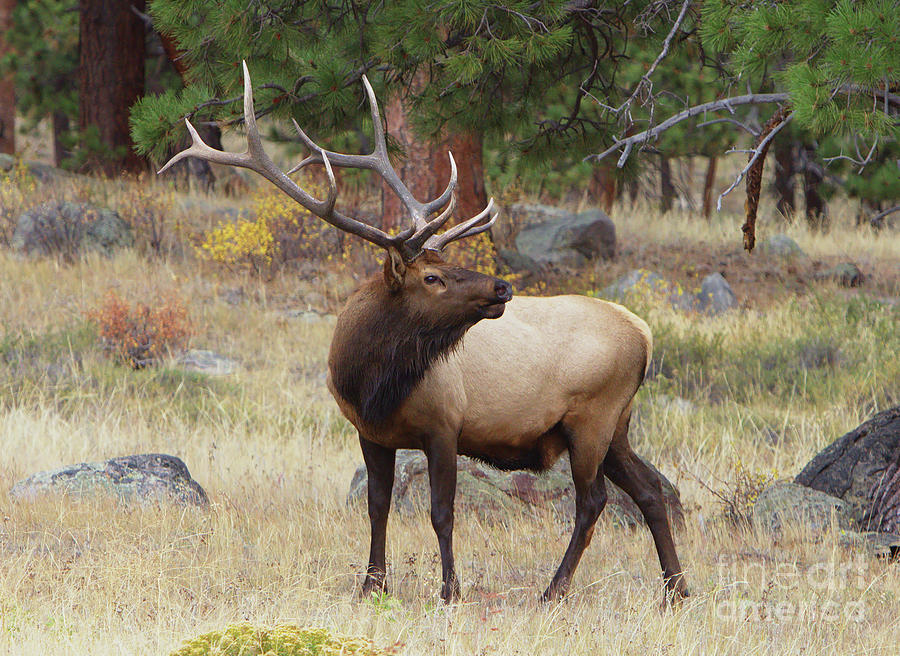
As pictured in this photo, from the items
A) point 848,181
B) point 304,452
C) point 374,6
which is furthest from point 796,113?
point 848,181

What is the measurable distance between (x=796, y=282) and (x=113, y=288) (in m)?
7.94

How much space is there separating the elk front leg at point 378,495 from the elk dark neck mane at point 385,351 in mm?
335

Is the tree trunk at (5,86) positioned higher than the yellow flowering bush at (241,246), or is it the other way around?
the tree trunk at (5,86)

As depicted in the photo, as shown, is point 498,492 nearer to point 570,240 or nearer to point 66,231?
point 570,240

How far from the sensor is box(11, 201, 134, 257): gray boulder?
40.9 feet

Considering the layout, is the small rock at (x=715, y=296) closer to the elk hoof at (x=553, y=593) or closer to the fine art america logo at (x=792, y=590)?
the fine art america logo at (x=792, y=590)

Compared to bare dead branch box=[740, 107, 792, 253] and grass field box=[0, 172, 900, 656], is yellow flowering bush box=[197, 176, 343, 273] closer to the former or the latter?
grass field box=[0, 172, 900, 656]

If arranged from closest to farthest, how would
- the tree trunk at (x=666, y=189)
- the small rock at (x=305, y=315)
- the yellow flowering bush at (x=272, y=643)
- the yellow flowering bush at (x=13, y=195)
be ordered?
the yellow flowering bush at (x=272, y=643) < the small rock at (x=305, y=315) < the yellow flowering bush at (x=13, y=195) < the tree trunk at (x=666, y=189)

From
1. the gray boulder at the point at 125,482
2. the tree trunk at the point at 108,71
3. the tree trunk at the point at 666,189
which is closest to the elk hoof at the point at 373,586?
the gray boulder at the point at 125,482

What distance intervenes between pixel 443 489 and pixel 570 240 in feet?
29.3

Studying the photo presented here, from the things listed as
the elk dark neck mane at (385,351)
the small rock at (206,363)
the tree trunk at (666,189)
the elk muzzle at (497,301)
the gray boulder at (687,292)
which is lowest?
the small rock at (206,363)

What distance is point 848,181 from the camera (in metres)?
16.2

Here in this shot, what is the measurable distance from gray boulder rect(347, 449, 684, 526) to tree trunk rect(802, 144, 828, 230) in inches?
463

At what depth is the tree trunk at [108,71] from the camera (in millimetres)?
15438
